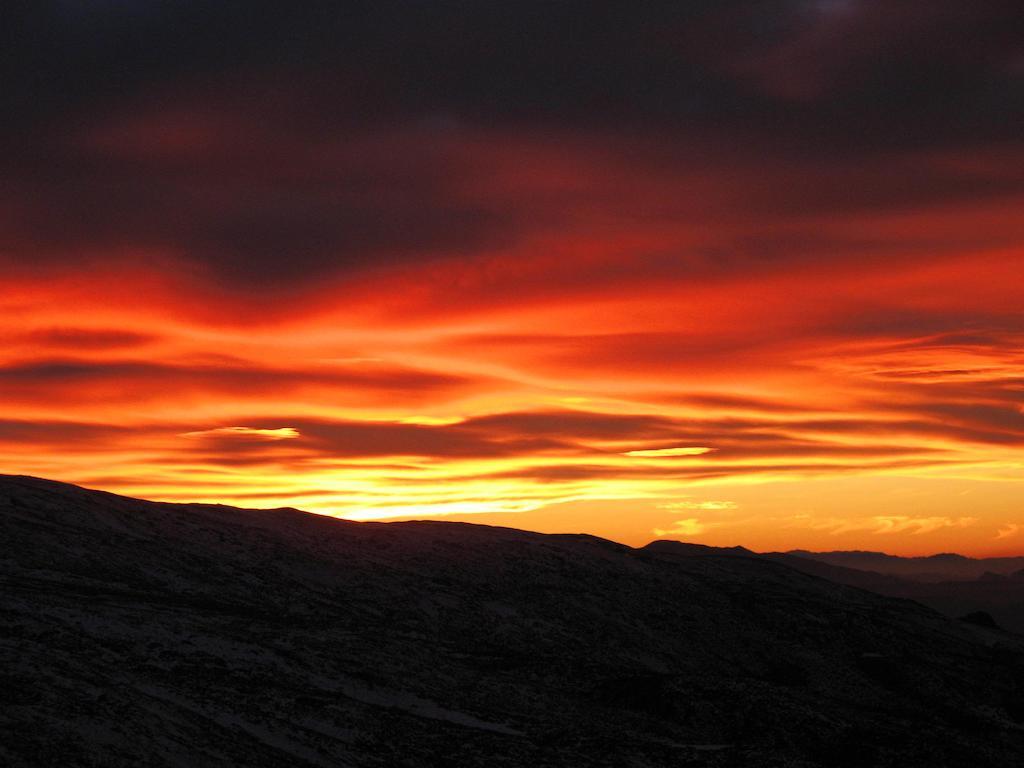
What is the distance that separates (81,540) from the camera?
41.5 meters

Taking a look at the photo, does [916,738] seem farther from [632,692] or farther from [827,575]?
[827,575]

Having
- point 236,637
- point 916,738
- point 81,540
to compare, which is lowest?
point 916,738

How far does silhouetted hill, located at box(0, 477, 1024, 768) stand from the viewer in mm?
26000

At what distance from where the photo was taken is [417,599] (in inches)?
1768

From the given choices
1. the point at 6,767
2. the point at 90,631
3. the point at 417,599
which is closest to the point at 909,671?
the point at 417,599

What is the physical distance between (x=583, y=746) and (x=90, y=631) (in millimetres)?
15436

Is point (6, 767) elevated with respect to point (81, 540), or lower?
lower

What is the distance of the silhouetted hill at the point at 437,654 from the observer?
26000 millimetres

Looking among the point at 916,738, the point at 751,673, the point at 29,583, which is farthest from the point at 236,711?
the point at 751,673

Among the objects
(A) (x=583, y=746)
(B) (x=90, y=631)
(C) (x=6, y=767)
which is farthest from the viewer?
(B) (x=90, y=631)

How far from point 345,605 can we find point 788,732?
1889 centimetres

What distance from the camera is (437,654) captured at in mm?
36812

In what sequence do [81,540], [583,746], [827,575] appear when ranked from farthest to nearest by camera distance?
[827,575]
[81,540]
[583,746]

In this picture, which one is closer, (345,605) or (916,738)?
(916,738)
